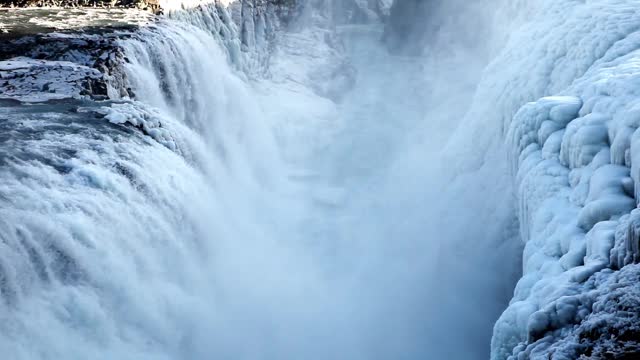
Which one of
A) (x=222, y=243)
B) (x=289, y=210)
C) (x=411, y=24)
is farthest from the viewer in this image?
(x=411, y=24)

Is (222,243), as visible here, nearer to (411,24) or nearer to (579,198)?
(579,198)

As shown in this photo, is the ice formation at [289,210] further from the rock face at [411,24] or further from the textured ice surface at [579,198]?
the rock face at [411,24]

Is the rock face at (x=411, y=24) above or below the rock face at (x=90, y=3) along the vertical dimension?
below

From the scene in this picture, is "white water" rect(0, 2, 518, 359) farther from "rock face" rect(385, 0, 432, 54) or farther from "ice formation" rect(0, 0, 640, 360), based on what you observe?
"rock face" rect(385, 0, 432, 54)

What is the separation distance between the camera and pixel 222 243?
8289 millimetres

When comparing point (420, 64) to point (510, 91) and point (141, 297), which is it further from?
point (141, 297)

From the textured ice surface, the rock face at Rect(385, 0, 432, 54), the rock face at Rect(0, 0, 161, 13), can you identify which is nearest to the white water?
the rock face at Rect(0, 0, 161, 13)

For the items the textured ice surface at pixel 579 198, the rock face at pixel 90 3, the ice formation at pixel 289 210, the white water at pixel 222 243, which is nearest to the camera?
the textured ice surface at pixel 579 198

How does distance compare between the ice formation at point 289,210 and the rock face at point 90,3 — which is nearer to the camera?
the ice formation at point 289,210

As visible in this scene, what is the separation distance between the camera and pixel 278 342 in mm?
7145

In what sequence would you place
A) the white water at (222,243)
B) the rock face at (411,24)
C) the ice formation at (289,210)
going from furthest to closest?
the rock face at (411,24), the white water at (222,243), the ice formation at (289,210)

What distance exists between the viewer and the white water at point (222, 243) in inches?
200

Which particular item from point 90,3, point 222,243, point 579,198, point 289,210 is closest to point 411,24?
point 289,210

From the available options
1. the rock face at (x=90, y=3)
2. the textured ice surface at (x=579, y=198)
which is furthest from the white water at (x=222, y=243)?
the textured ice surface at (x=579, y=198)
